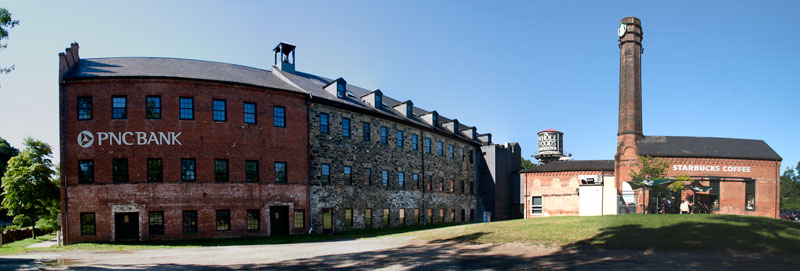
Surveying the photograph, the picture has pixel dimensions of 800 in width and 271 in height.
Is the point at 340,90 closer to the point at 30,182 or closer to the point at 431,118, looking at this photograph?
the point at 431,118

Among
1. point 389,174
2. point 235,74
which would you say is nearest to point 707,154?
point 389,174

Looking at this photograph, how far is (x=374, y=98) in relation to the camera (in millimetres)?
34812

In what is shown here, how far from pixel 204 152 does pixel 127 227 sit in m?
4.92

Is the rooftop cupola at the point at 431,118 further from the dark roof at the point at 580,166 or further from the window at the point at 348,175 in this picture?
the dark roof at the point at 580,166

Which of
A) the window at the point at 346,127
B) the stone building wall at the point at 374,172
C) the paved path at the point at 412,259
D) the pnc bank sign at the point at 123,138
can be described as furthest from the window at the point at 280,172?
the paved path at the point at 412,259

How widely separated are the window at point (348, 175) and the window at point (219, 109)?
8.26 metres

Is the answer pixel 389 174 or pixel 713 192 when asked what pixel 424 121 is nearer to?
pixel 389 174

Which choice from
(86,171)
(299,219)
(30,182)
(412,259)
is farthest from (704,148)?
(30,182)

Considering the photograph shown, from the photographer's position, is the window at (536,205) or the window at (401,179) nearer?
the window at (401,179)

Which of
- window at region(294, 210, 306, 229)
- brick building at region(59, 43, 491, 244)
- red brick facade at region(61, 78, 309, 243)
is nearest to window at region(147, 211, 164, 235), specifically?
brick building at region(59, 43, 491, 244)

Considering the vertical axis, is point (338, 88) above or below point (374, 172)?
above

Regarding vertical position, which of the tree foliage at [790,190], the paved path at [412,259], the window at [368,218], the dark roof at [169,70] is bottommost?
the tree foliage at [790,190]

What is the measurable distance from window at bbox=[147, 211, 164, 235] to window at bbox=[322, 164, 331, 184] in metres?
8.87

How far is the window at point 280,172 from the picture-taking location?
2711 cm
